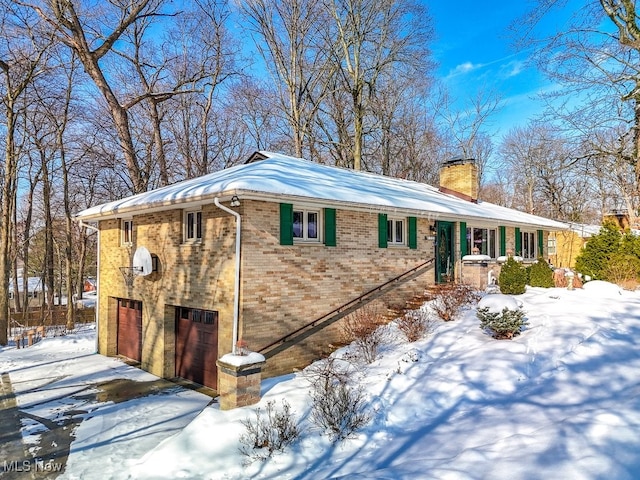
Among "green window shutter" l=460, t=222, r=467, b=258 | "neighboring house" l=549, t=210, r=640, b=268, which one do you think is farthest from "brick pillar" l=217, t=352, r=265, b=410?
"neighboring house" l=549, t=210, r=640, b=268

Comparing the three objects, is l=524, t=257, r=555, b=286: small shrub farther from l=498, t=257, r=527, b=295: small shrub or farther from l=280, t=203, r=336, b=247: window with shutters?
A: l=280, t=203, r=336, b=247: window with shutters

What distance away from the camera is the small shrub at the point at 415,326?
9570 mm

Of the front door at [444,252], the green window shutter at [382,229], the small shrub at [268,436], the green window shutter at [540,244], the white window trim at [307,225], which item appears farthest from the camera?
the green window shutter at [540,244]

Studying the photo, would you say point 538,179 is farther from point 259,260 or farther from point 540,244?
point 259,260

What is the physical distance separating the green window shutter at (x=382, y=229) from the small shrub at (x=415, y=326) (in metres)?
2.28

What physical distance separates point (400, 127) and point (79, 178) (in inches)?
851

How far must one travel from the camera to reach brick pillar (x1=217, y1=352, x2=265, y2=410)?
23.8 ft

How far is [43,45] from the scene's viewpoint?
16.5 m

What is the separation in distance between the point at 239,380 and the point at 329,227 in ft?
14.7

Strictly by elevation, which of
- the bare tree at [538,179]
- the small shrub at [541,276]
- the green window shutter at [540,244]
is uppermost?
the bare tree at [538,179]

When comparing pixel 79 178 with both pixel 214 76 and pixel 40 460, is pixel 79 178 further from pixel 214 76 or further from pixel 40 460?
pixel 40 460

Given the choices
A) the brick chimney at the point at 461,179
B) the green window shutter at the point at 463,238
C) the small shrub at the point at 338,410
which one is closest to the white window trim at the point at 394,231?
the green window shutter at the point at 463,238

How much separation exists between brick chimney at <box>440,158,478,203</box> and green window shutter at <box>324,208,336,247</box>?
9.54 m

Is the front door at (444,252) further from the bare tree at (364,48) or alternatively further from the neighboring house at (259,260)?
the bare tree at (364,48)
